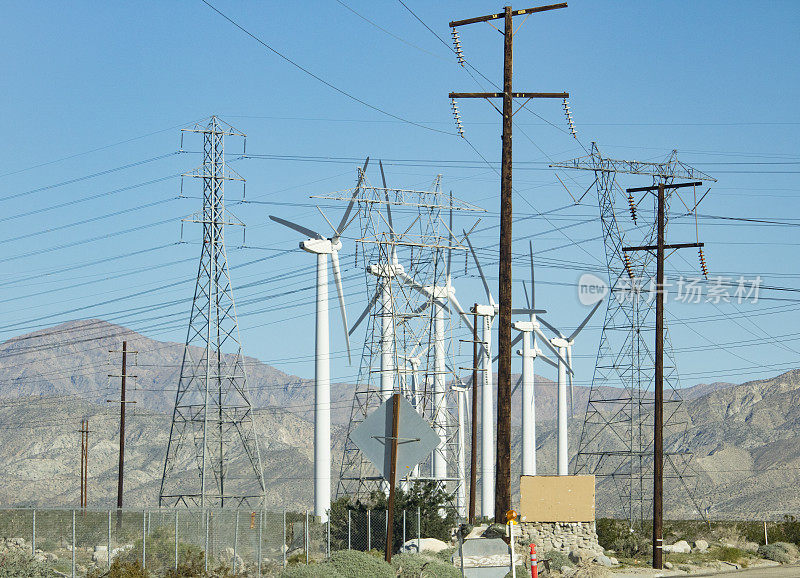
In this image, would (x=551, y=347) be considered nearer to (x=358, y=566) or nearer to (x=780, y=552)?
(x=780, y=552)

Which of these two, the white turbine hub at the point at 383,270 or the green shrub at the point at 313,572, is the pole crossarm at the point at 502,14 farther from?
the white turbine hub at the point at 383,270

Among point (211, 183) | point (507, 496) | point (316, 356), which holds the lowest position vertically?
point (507, 496)

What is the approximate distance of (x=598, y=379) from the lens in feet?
239

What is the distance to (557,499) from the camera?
40719 mm

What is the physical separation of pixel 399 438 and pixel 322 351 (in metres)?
42.7

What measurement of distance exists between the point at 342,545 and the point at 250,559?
258 inches

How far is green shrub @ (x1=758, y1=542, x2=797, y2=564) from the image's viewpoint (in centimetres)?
4632

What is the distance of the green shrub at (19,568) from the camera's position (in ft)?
83.5

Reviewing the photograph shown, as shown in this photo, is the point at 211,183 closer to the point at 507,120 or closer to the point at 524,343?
the point at 507,120

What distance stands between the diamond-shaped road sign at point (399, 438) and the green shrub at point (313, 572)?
12.3ft

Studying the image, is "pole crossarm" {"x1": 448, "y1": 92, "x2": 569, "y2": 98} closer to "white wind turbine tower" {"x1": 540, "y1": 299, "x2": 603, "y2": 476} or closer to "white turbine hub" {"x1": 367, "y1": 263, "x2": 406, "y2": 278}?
"white turbine hub" {"x1": 367, "y1": 263, "x2": 406, "y2": 278}

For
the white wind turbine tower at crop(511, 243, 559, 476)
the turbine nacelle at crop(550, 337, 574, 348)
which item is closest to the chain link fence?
the white wind turbine tower at crop(511, 243, 559, 476)

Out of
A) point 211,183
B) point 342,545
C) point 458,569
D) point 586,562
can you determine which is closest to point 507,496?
point 458,569

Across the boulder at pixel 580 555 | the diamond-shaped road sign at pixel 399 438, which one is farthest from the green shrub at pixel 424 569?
Result: the boulder at pixel 580 555
